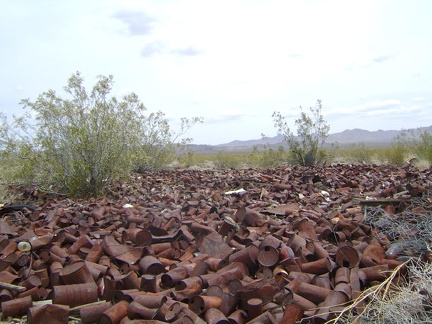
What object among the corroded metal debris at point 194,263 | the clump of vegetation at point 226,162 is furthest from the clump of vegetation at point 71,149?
the clump of vegetation at point 226,162

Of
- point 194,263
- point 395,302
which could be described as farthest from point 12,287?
point 395,302

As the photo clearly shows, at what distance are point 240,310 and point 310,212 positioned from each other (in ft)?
8.68

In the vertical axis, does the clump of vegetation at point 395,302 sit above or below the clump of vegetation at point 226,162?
below

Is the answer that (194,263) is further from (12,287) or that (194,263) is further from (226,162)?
(226,162)

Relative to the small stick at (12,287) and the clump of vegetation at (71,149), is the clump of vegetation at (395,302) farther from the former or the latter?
the clump of vegetation at (71,149)

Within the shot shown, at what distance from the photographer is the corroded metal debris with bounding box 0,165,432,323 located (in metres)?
2.91

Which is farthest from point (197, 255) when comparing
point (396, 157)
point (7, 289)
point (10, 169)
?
point (396, 157)

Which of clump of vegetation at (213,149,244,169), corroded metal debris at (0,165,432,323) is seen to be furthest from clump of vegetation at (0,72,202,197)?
clump of vegetation at (213,149,244,169)

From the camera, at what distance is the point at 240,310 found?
288 cm

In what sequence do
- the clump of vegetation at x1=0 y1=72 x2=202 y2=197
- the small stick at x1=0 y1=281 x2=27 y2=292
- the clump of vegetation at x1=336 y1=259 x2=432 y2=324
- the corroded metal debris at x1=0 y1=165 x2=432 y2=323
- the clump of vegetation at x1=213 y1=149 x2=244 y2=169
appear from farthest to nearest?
the clump of vegetation at x1=213 y1=149 x2=244 y2=169 < the clump of vegetation at x1=0 y1=72 x2=202 y2=197 < the small stick at x1=0 y1=281 x2=27 y2=292 < the corroded metal debris at x1=0 y1=165 x2=432 y2=323 < the clump of vegetation at x1=336 y1=259 x2=432 y2=324

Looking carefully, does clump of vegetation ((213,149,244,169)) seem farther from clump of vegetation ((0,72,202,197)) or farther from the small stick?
the small stick

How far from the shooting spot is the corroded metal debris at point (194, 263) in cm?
291

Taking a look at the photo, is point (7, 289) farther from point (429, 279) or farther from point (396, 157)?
point (396, 157)

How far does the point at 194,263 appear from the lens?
3686 millimetres
